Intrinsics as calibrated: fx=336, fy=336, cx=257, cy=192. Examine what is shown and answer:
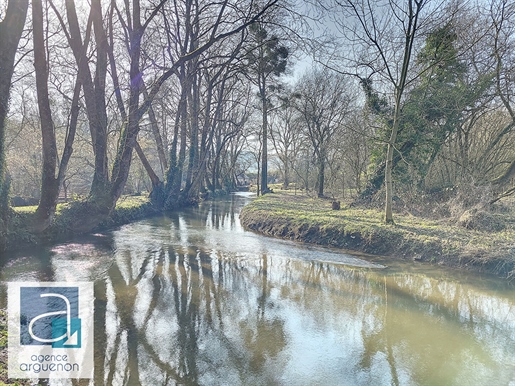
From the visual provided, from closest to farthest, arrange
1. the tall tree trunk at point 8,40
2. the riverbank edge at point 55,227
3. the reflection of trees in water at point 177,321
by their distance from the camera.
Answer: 1. the reflection of trees in water at point 177,321
2. the tall tree trunk at point 8,40
3. the riverbank edge at point 55,227

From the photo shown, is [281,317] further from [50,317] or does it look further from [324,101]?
[324,101]

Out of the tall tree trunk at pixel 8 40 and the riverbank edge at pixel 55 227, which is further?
the riverbank edge at pixel 55 227

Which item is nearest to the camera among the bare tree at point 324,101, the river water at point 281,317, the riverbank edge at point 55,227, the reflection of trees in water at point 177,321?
the reflection of trees in water at point 177,321

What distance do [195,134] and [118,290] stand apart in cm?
1614

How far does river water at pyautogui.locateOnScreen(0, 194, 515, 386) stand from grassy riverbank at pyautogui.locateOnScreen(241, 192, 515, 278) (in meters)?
0.55

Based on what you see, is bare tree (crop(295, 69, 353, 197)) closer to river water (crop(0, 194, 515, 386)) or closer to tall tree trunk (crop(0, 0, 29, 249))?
river water (crop(0, 194, 515, 386))

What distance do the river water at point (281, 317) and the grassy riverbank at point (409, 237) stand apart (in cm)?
55

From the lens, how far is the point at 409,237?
10047mm

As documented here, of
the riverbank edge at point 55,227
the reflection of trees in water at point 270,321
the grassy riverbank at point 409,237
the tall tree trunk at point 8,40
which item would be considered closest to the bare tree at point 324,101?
the grassy riverbank at point 409,237

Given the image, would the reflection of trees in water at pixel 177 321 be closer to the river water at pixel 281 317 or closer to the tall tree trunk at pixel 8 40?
the river water at pixel 281 317

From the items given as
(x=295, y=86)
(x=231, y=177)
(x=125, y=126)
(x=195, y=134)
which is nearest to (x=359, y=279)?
(x=125, y=126)

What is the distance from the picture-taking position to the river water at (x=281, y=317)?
4121mm

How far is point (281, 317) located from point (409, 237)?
6.05 metres

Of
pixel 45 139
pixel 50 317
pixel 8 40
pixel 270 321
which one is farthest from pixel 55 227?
pixel 270 321
